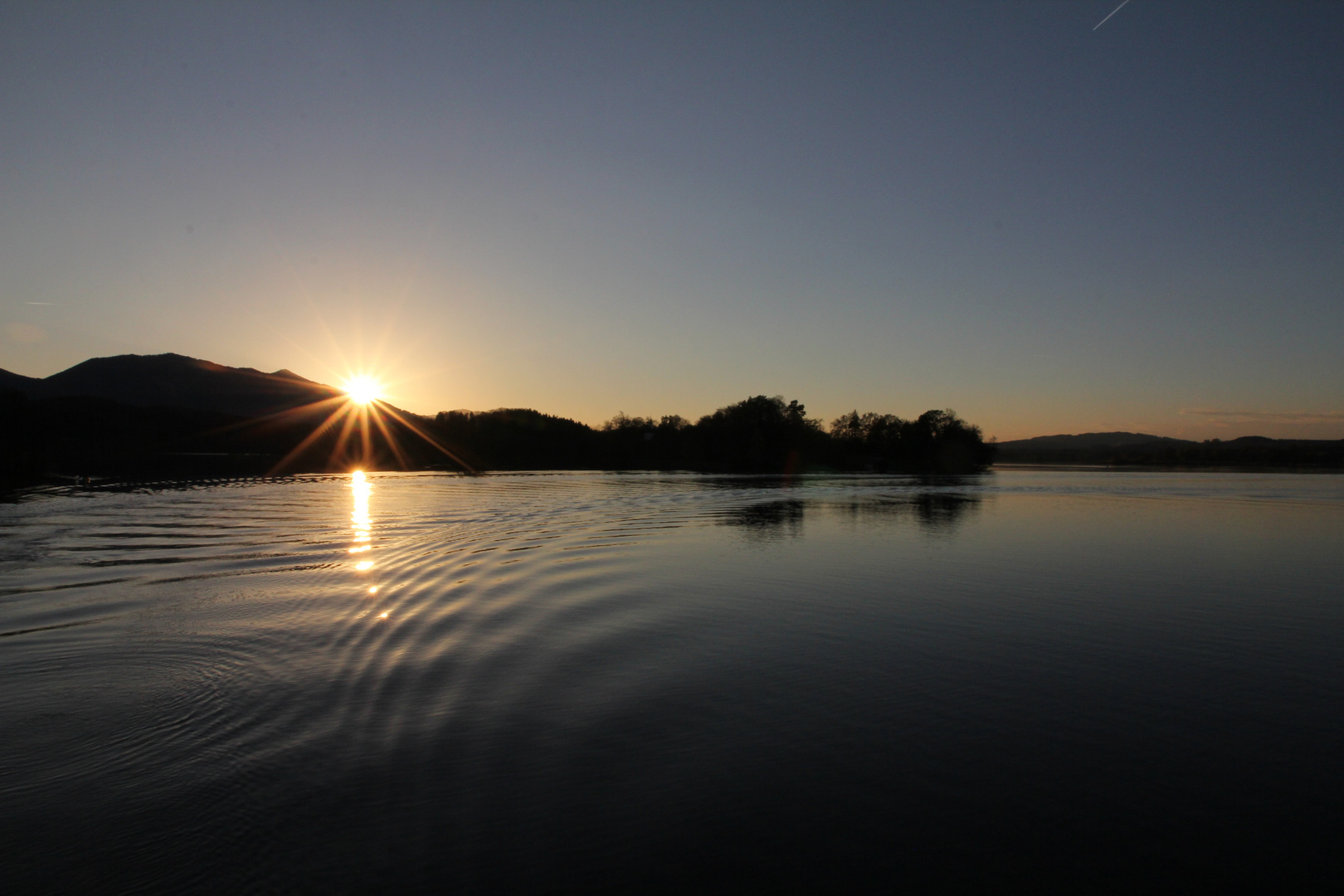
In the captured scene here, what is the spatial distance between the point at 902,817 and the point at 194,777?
5.23 m

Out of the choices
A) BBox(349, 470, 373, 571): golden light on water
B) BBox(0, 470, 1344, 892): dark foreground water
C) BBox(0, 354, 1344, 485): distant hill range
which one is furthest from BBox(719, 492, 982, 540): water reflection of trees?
BBox(0, 354, 1344, 485): distant hill range

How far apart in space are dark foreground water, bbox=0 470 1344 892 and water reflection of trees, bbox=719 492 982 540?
919cm

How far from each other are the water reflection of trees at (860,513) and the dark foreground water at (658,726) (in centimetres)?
919

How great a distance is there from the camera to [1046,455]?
188 metres

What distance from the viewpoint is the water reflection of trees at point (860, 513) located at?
24.8m

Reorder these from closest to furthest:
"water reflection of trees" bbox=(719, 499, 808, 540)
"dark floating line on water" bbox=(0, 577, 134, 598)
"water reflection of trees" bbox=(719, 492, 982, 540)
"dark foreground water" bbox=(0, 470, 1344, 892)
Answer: "dark foreground water" bbox=(0, 470, 1344, 892) < "dark floating line on water" bbox=(0, 577, 134, 598) < "water reflection of trees" bbox=(719, 499, 808, 540) < "water reflection of trees" bbox=(719, 492, 982, 540)

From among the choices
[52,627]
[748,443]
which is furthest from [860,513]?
[748,443]

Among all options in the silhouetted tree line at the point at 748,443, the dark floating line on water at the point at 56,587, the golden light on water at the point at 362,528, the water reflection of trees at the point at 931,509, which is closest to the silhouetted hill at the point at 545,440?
the silhouetted tree line at the point at 748,443

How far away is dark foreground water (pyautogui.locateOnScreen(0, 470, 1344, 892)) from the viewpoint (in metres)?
4.65

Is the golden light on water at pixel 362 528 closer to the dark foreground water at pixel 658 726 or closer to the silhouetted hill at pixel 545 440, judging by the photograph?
the dark foreground water at pixel 658 726

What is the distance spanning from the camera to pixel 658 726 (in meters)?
6.76

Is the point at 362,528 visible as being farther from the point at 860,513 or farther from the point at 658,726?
the point at 860,513

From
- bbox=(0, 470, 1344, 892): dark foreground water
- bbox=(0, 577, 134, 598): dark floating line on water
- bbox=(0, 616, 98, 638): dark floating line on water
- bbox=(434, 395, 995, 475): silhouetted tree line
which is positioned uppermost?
bbox=(434, 395, 995, 475): silhouetted tree line

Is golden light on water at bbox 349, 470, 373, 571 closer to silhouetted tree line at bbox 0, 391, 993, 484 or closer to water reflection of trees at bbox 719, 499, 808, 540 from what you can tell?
water reflection of trees at bbox 719, 499, 808, 540
